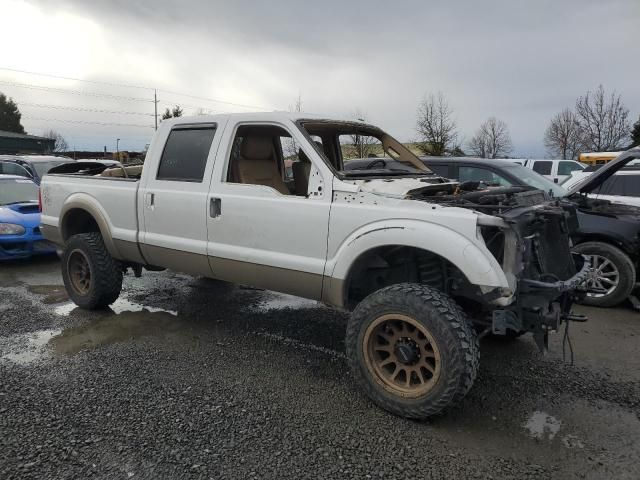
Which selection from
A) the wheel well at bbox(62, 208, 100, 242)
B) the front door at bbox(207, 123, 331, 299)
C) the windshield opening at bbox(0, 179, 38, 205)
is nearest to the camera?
the front door at bbox(207, 123, 331, 299)

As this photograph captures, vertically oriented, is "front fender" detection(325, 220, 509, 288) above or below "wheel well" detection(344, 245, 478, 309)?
above

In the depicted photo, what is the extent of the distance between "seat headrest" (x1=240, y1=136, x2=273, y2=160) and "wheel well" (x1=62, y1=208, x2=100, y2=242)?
2.19 m

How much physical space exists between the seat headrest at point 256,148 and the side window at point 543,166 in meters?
15.3

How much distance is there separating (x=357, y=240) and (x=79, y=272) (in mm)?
3625

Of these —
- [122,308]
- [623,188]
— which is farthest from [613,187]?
[122,308]

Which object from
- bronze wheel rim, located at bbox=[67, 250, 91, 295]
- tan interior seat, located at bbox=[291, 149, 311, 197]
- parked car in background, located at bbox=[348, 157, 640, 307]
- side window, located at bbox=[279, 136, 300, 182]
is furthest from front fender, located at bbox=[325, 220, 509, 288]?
bronze wheel rim, located at bbox=[67, 250, 91, 295]

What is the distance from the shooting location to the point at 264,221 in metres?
3.84

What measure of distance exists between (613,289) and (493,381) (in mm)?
2827

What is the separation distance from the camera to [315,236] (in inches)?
142

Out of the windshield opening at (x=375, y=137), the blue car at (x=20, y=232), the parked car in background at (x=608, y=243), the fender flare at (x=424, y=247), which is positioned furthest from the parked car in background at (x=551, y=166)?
the fender flare at (x=424, y=247)

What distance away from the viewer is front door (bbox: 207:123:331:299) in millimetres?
3631

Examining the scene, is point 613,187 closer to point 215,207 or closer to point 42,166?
point 215,207

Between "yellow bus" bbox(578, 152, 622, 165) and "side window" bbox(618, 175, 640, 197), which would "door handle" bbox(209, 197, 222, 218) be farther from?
"yellow bus" bbox(578, 152, 622, 165)

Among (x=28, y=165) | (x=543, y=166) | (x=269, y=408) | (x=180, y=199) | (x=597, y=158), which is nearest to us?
(x=269, y=408)
